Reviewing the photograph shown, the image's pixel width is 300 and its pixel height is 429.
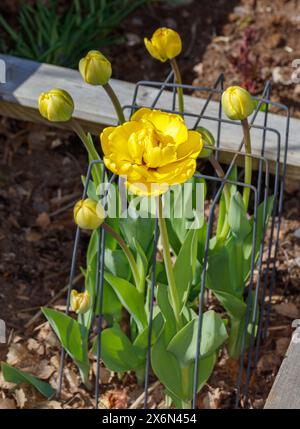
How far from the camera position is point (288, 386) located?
1.78m

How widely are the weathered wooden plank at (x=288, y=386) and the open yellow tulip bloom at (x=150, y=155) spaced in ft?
1.78

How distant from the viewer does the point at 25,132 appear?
2770mm

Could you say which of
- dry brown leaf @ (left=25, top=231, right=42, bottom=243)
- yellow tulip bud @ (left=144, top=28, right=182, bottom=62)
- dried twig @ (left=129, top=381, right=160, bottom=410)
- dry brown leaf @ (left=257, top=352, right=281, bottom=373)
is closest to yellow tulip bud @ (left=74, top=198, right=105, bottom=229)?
yellow tulip bud @ (left=144, top=28, right=182, bottom=62)

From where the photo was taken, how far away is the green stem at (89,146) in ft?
5.64

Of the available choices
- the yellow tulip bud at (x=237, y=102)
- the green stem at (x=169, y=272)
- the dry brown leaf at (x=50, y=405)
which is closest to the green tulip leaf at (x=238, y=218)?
the green stem at (x=169, y=272)

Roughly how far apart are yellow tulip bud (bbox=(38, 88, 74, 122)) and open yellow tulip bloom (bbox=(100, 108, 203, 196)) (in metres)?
0.14

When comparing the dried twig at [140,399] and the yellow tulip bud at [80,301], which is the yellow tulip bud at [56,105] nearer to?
Answer: the yellow tulip bud at [80,301]

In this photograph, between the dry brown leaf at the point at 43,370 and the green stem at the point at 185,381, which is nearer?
the green stem at the point at 185,381

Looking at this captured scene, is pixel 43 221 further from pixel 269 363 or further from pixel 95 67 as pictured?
pixel 95 67

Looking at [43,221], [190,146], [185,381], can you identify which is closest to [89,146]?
[190,146]

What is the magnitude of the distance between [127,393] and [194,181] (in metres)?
0.52

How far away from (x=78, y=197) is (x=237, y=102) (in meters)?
1.06
